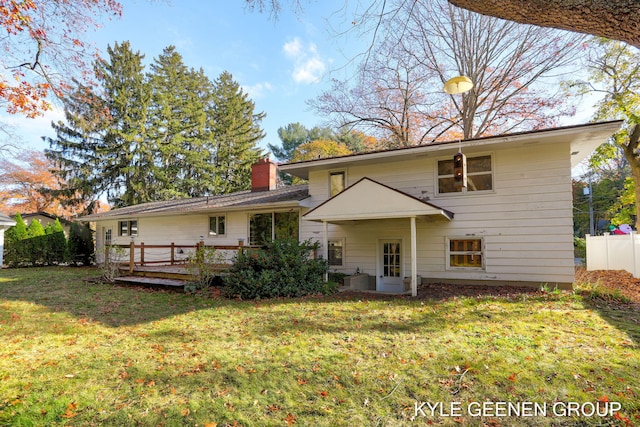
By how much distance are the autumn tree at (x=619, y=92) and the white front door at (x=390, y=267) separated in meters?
10.1

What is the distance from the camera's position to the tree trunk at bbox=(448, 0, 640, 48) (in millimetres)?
2189

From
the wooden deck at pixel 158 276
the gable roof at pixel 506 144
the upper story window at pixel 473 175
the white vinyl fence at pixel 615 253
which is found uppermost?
the gable roof at pixel 506 144

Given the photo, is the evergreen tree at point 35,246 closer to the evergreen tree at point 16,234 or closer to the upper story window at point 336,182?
the evergreen tree at point 16,234

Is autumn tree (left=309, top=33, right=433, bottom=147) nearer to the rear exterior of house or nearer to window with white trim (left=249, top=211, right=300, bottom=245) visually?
the rear exterior of house

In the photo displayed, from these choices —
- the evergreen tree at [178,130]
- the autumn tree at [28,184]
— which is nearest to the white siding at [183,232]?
the evergreen tree at [178,130]

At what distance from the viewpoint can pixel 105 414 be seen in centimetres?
301

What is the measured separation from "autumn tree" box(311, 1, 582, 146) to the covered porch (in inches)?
310

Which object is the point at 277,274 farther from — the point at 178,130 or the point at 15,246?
the point at 178,130

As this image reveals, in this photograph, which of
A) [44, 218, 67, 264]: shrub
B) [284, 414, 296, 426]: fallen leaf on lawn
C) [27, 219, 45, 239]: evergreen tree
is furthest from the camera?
[44, 218, 67, 264]: shrub

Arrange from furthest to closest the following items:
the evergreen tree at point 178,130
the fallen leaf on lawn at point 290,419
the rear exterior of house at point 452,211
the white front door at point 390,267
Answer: the evergreen tree at point 178,130
the white front door at point 390,267
the rear exterior of house at point 452,211
the fallen leaf on lawn at point 290,419

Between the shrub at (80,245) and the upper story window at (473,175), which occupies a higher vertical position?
the upper story window at (473,175)

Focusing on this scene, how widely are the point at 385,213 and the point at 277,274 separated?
355 cm

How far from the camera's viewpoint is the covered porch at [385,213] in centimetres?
859

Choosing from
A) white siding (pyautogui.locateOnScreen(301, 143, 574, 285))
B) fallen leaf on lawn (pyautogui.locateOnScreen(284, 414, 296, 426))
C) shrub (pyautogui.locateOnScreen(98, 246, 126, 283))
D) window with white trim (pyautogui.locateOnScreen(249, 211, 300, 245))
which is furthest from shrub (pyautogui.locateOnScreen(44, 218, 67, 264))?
fallen leaf on lawn (pyautogui.locateOnScreen(284, 414, 296, 426))
